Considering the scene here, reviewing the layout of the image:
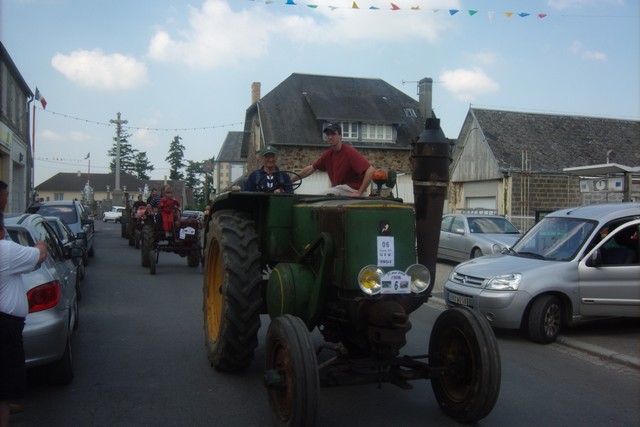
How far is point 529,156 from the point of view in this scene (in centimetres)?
2542

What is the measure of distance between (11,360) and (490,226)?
13.7 metres

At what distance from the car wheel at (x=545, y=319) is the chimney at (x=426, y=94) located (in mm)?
22646

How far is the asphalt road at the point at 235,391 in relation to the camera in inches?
178

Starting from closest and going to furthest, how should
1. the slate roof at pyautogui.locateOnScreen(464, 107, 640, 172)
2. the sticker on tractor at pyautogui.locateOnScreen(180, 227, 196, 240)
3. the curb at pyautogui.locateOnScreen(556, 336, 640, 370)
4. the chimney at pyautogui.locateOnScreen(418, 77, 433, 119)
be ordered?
the curb at pyautogui.locateOnScreen(556, 336, 640, 370)
the sticker on tractor at pyautogui.locateOnScreen(180, 227, 196, 240)
the slate roof at pyautogui.locateOnScreen(464, 107, 640, 172)
the chimney at pyautogui.locateOnScreen(418, 77, 433, 119)

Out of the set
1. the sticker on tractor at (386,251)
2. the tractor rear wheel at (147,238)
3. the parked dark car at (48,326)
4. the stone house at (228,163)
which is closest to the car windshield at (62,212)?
the tractor rear wheel at (147,238)

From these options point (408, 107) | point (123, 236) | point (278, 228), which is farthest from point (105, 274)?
point (408, 107)

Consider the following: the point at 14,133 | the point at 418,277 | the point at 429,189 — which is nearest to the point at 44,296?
the point at 418,277

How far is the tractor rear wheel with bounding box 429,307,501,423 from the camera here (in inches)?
158

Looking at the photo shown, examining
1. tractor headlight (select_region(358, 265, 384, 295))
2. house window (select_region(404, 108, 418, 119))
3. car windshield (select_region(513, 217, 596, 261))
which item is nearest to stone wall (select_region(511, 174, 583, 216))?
house window (select_region(404, 108, 418, 119))

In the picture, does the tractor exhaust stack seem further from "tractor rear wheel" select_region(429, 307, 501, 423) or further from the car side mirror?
the car side mirror

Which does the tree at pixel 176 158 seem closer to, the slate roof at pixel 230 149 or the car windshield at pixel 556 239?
the slate roof at pixel 230 149

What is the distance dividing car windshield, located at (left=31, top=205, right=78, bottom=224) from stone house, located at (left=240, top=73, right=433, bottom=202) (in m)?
16.0

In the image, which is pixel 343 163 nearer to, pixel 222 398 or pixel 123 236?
pixel 222 398

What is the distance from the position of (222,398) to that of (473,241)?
11.0 m
